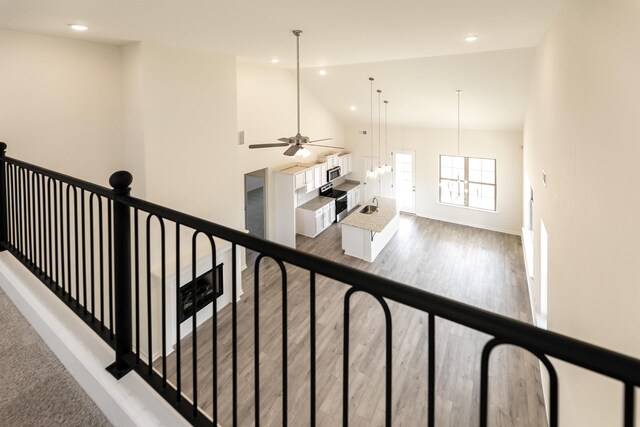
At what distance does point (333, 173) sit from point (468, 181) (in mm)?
3818

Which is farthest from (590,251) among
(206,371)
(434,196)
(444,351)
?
(434,196)

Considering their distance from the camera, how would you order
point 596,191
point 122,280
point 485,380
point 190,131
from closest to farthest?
point 485,380
point 122,280
point 596,191
point 190,131

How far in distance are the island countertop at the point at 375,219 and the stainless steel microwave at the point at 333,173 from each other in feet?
5.50

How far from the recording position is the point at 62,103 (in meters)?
4.43

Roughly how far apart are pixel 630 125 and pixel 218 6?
3253 millimetres

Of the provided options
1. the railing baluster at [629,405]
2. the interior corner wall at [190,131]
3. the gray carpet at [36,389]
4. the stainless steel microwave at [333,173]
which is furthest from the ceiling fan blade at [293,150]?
the stainless steel microwave at [333,173]

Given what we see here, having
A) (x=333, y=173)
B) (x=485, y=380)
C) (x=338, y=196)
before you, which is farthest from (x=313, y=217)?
(x=485, y=380)

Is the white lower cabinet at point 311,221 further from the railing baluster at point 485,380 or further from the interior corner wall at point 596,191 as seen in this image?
the railing baluster at point 485,380

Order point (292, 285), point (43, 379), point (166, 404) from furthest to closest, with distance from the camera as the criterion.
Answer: point (292, 285) → point (43, 379) → point (166, 404)

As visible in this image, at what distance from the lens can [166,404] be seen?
1.47 meters

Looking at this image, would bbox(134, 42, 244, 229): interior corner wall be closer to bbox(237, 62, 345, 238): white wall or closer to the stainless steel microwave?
bbox(237, 62, 345, 238): white wall

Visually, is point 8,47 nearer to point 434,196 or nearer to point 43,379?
point 43,379

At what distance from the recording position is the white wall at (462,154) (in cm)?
983

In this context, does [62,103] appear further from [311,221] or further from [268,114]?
[311,221]
